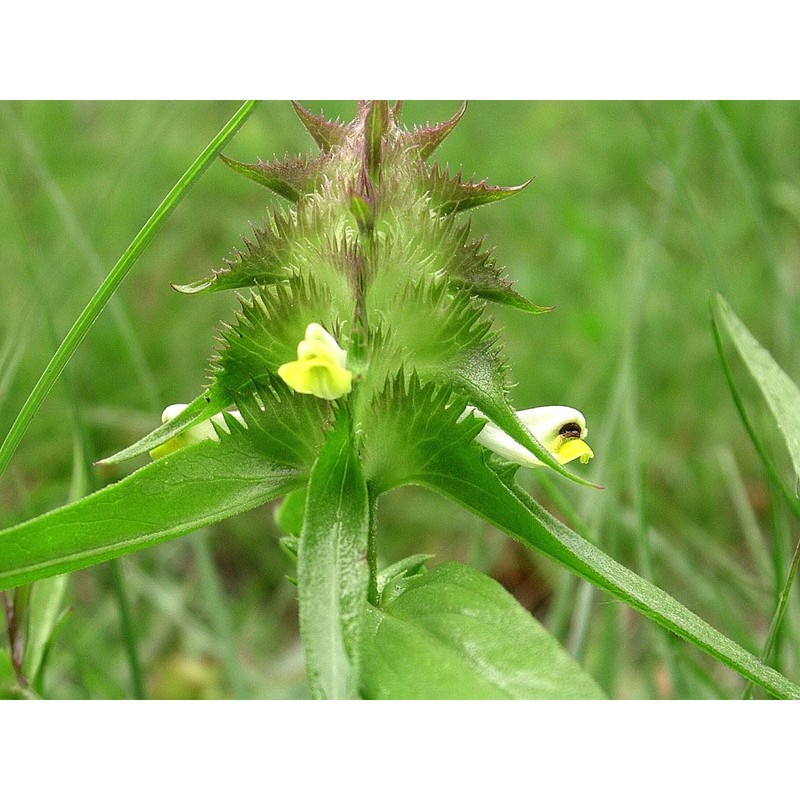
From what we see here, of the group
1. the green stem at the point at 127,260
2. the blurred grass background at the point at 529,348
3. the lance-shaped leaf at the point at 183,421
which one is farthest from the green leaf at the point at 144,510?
the blurred grass background at the point at 529,348

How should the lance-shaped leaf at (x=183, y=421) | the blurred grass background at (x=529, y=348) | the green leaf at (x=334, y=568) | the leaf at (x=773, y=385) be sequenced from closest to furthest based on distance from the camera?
the green leaf at (x=334, y=568)
the lance-shaped leaf at (x=183, y=421)
the leaf at (x=773, y=385)
the blurred grass background at (x=529, y=348)

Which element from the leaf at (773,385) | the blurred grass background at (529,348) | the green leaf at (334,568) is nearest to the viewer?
the green leaf at (334,568)

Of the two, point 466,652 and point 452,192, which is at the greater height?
point 452,192

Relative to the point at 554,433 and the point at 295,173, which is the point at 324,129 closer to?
the point at 295,173

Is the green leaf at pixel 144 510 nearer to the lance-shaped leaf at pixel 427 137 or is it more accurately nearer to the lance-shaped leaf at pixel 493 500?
the lance-shaped leaf at pixel 493 500

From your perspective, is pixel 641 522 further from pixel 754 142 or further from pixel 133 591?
pixel 754 142

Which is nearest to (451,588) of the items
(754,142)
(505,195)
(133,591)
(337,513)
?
(337,513)

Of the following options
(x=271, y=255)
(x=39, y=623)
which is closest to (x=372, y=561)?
(x=271, y=255)
